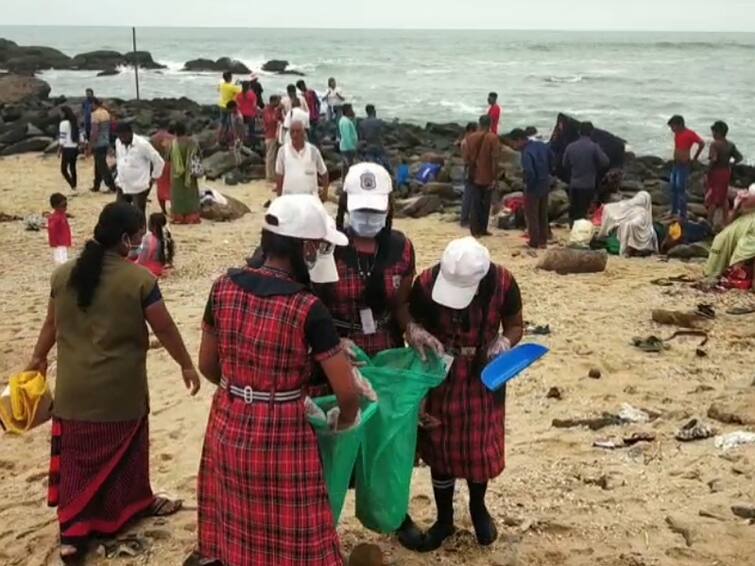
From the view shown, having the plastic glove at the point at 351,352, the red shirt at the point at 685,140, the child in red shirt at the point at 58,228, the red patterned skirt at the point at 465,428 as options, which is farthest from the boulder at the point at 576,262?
the plastic glove at the point at 351,352

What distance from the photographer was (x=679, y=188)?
40.9 feet

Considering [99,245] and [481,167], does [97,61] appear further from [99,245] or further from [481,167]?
[99,245]

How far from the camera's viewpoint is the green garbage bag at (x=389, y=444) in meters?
3.56

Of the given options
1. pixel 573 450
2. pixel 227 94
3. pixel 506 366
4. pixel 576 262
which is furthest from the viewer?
pixel 227 94

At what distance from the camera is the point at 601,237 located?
1121cm

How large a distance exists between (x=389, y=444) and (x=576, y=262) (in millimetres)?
6744

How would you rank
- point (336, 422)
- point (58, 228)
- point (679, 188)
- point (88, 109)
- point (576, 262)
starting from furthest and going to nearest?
point (88, 109) → point (679, 188) → point (576, 262) → point (58, 228) → point (336, 422)

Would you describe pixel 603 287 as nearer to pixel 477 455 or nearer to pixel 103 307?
pixel 477 455

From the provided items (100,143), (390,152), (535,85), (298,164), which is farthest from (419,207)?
(535,85)

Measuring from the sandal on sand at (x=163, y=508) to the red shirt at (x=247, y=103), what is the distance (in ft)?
49.0

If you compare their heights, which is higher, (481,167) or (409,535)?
(481,167)

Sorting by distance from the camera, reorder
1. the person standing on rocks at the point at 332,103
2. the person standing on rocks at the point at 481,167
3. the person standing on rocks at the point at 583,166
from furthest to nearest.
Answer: the person standing on rocks at the point at 332,103 < the person standing on rocks at the point at 481,167 < the person standing on rocks at the point at 583,166

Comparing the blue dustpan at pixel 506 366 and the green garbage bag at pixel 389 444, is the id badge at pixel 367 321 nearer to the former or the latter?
the green garbage bag at pixel 389 444

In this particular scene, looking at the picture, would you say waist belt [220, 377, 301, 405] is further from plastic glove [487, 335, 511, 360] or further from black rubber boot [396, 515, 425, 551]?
black rubber boot [396, 515, 425, 551]
